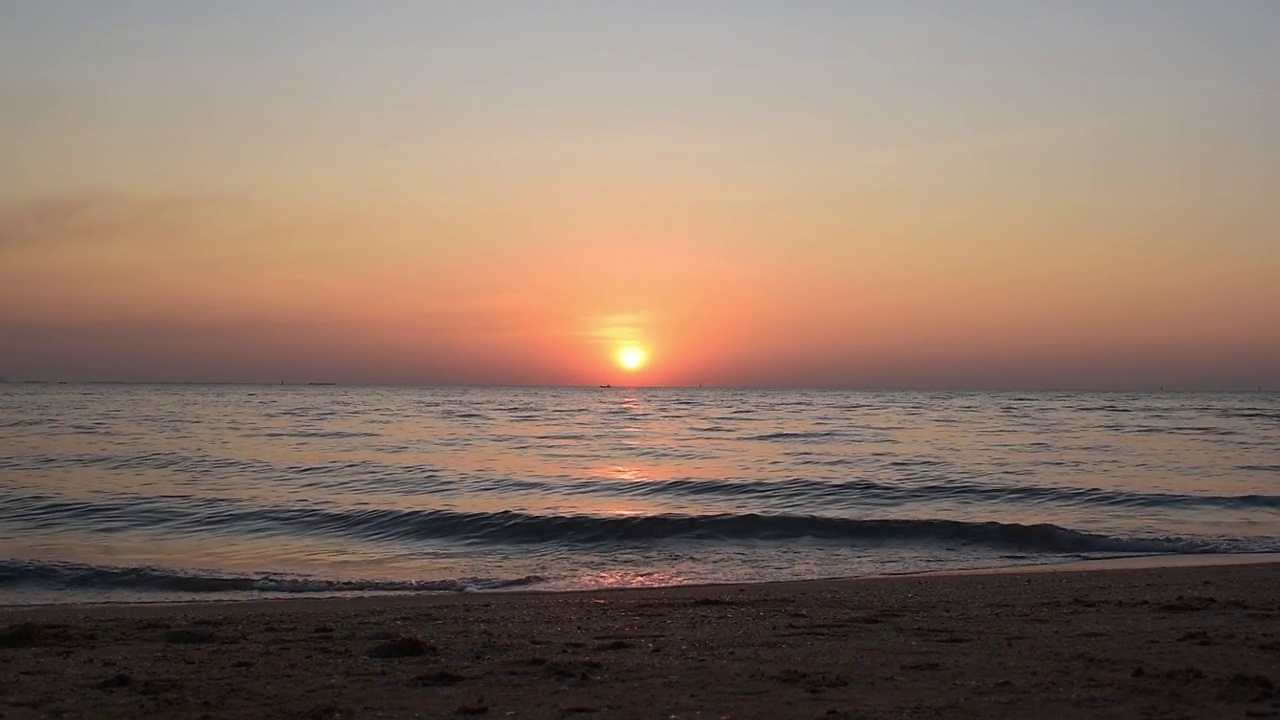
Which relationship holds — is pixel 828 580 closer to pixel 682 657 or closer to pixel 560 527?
pixel 682 657

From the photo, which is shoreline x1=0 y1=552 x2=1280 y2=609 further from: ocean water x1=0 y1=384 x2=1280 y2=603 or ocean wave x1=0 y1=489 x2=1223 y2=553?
ocean wave x1=0 y1=489 x2=1223 y2=553

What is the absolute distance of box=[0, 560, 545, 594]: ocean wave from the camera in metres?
12.9

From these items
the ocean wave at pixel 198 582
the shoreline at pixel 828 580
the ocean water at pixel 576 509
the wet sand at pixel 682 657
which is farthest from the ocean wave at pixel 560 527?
the wet sand at pixel 682 657

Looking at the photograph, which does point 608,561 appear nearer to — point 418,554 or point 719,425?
point 418,554

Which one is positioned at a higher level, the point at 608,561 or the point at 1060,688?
the point at 1060,688

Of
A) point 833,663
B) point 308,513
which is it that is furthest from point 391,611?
point 308,513

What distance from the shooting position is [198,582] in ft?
43.0

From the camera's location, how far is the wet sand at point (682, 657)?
5.88 meters

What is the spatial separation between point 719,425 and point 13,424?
3661 centimetres

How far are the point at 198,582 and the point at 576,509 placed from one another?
9364 millimetres

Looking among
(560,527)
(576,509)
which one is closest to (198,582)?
(560,527)

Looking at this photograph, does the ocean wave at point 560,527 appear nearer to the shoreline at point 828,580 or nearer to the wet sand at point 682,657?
the shoreline at point 828,580

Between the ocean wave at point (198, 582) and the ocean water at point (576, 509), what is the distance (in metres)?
0.05

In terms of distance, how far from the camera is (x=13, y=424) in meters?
47.2
